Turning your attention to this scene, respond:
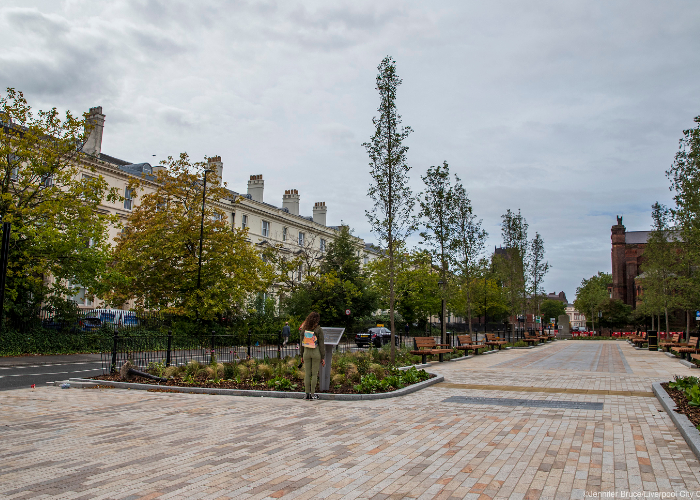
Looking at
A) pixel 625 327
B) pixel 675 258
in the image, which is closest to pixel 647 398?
pixel 675 258

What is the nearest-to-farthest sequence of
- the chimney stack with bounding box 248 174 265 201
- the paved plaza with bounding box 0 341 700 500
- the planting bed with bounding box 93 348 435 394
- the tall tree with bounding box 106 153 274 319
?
the paved plaza with bounding box 0 341 700 500 → the planting bed with bounding box 93 348 435 394 → the tall tree with bounding box 106 153 274 319 → the chimney stack with bounding box 248 174 265 201

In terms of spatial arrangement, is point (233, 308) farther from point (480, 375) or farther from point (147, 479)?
point (147, 479)

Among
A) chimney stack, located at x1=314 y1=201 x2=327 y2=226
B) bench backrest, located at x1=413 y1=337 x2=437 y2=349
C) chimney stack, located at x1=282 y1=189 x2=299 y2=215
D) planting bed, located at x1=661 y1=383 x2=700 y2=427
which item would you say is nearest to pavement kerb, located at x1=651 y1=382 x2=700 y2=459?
planting bed, located at x1=661 y1=383 x2=700 y2=427

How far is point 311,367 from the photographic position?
1056 centimetres

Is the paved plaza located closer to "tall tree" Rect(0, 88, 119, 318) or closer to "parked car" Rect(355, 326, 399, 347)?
"tall tree" Rect(0, 88, 119, 318)

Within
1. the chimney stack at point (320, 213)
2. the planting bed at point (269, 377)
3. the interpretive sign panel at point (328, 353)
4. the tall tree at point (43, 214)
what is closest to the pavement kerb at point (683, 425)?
the planting bed at point (269, 377)

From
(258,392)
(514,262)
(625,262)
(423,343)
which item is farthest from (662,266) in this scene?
(625,262)

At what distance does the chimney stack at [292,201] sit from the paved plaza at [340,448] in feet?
160

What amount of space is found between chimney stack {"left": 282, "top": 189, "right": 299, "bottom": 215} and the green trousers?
4873 cm

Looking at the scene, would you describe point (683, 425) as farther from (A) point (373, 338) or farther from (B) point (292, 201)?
(B) point (292, 201)

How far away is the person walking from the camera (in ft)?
34.4

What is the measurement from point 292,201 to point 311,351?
49619mm

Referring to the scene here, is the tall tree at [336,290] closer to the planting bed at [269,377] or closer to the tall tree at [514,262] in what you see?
the tall tree at [514,262]

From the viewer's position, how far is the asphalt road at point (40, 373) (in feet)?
44.1
